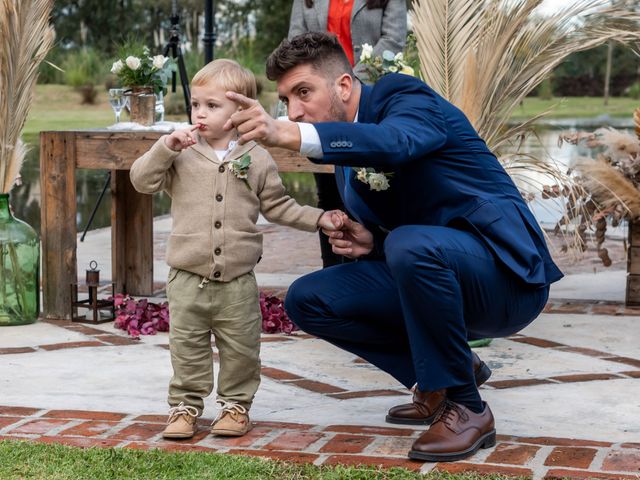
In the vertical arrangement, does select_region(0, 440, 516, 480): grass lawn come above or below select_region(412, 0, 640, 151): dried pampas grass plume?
below

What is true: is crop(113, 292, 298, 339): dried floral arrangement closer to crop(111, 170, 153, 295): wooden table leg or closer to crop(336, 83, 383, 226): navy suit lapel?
crop(111, 170, 153, 295): wooden table leg

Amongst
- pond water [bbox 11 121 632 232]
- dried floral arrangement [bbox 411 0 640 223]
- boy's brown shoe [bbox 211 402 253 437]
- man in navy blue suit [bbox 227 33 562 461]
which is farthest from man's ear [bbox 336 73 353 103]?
pond water [bbox 11 121 632 232]

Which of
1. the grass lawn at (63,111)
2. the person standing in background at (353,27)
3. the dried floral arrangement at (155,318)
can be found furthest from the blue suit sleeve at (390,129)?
the grass lawn at (63,111)

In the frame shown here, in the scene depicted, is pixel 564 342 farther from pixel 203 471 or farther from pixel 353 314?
pixel 203 471

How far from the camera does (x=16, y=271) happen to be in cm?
602

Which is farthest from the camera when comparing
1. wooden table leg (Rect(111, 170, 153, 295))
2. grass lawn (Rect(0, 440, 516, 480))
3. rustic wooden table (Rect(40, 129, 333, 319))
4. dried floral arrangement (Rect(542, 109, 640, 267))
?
wooden table leg (Rect(111, 170, 153, 295))

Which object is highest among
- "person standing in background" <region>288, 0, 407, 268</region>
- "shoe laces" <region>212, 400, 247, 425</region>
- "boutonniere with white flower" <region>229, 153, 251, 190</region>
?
"person standing in background" <region>288, 0, 407, 268</region>

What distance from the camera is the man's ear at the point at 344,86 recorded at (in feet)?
12.5

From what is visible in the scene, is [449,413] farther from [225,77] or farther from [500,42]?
[500,42]

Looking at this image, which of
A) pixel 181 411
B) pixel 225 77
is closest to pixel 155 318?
pixel 181 411

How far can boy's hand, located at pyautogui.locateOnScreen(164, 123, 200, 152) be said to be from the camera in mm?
3885

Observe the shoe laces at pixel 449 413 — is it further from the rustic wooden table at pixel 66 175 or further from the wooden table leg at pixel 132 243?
the wooden table leg at pixel 132 243

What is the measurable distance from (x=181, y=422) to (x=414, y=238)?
1.02 metres

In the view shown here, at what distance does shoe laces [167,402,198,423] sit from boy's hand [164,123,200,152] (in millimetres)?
881
